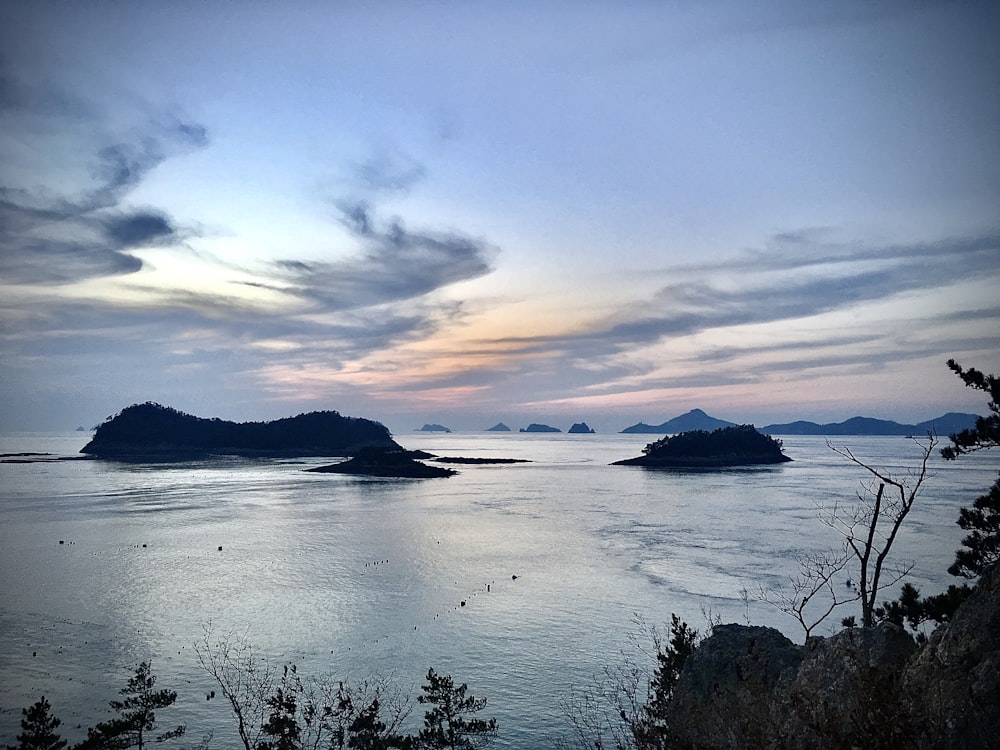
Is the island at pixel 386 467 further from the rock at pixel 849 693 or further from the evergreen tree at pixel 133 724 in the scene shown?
the rock at pixel 849 693

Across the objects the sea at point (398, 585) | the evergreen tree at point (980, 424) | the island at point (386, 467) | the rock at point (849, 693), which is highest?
the evergreen tree at point (980, 424)

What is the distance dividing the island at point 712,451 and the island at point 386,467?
5720 centimetres

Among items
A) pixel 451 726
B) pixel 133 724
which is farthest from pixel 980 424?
pixel 133 724

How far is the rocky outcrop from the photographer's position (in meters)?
7.63

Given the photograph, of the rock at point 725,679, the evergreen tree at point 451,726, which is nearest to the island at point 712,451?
the evergreen tree at point 451,726

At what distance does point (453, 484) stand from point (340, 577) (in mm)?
69722

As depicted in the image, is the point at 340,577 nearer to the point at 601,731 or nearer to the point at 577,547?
the point at 577,547

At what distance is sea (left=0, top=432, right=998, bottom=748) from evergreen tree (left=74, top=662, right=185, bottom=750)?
1018mm

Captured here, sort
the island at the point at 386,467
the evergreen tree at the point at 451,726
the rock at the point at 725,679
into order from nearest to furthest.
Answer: the rock at the point at 725,679, the evergreen tree at the point at 451,726, the island at the point at 386,467

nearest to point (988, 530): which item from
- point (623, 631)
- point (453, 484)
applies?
point (623, 631)

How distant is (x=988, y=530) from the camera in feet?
64.2

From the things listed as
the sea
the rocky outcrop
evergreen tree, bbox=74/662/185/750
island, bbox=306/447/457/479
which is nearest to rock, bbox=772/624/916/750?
the rocky outcrop

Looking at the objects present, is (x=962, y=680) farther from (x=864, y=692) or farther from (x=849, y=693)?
(x=864, y=692)

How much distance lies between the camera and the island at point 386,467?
129875 mm
